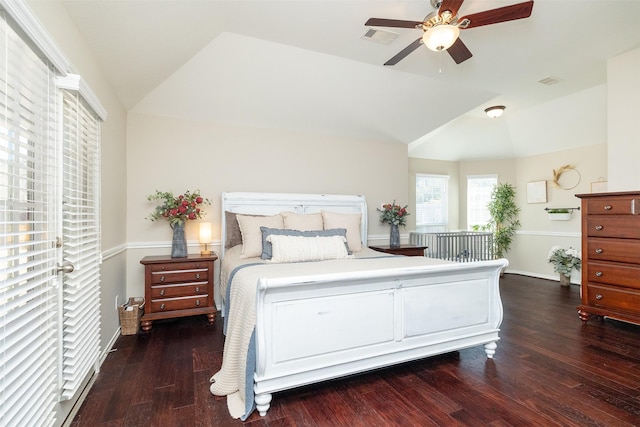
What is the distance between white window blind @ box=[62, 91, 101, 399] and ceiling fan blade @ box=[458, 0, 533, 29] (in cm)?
266

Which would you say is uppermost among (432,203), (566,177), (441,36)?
(441,36)

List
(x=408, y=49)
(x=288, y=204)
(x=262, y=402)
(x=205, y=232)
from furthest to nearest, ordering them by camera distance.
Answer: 1. (x=288, y=204)
2. (x=205, y=232)
3. (x=408, y=49)
4. (x=262, y=402)

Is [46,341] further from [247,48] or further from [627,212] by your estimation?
[627,212]

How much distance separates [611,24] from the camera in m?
2.93

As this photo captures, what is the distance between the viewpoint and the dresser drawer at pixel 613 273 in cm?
322

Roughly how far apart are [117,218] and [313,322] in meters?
2.42

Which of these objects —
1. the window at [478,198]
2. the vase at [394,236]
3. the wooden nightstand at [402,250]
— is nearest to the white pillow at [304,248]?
the wooden nightstand at [402,250]

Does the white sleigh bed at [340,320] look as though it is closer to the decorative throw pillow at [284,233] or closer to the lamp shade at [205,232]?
the decorative throw pillow at [284,233]

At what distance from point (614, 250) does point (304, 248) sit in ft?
10.7

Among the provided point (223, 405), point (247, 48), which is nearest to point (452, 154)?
point (247, 48)

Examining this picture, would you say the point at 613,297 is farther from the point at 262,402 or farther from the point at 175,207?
the point at 175,207

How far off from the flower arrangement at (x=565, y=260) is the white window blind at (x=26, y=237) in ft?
21.9

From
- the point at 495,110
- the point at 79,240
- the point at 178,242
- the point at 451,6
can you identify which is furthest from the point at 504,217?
the point at 79,240

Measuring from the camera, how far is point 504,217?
Result: 6.57m
